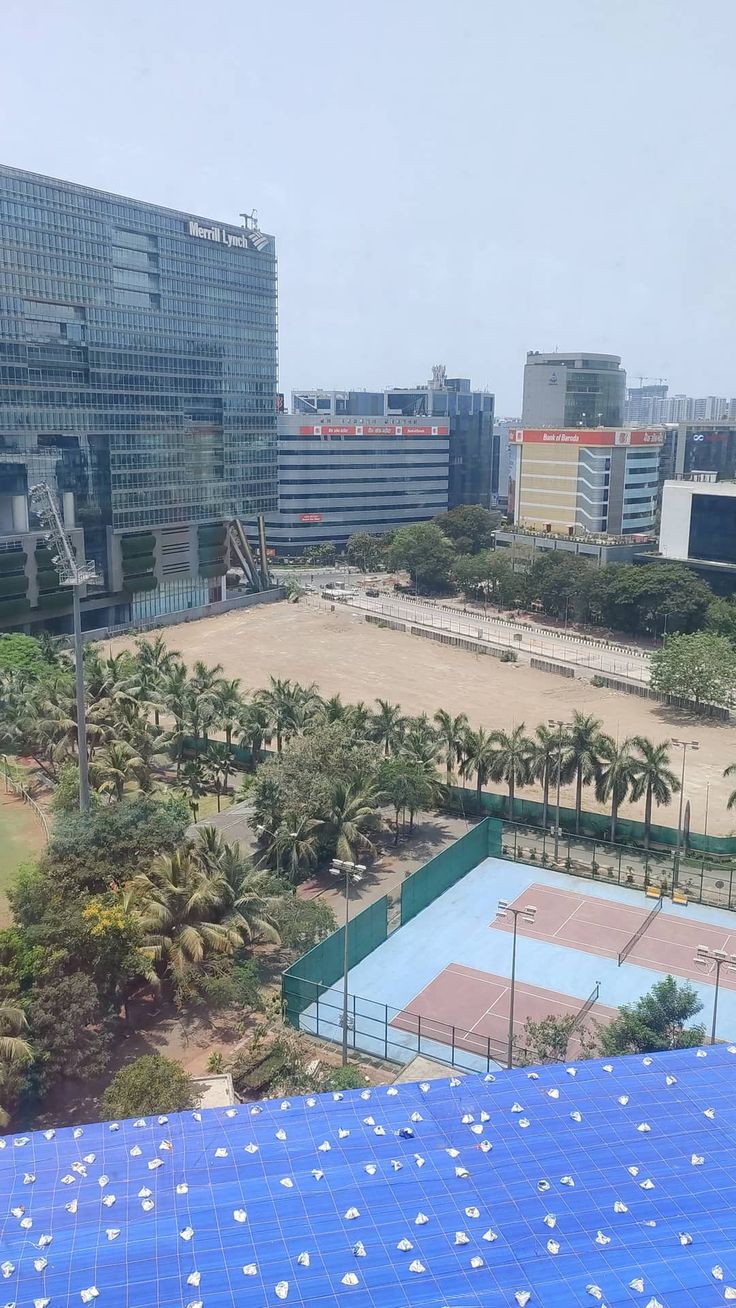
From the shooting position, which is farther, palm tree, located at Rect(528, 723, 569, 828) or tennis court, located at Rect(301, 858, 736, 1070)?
palm tree, located at Rect(528, 723, 569, 828)

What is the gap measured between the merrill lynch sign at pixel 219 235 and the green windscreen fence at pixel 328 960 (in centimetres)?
6994

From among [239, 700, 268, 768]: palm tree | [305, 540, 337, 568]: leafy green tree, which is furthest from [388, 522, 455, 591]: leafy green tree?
[239, 700, 268, 768]: palm tree

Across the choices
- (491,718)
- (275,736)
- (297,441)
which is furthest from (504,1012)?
(297,441)

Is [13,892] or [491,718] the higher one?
[13,892]

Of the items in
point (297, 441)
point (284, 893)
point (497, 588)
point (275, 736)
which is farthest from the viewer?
point (297, 441)

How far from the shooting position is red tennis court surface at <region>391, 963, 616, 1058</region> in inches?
1088

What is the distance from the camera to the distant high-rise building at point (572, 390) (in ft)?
446

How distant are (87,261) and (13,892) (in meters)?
60.7

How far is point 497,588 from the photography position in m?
99.8

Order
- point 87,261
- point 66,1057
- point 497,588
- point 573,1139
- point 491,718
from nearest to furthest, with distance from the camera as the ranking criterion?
point 573,1139 → point 66,1057 → point 491,718 → point 87,261 → point 497,588

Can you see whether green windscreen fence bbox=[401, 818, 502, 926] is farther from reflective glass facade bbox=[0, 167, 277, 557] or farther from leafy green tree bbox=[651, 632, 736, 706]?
reflective glass facade bbox=[0, 167, 277, 557]

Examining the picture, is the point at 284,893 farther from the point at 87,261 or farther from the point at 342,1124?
the point at 87,261

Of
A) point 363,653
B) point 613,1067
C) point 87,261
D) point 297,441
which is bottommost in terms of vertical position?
point 363,653

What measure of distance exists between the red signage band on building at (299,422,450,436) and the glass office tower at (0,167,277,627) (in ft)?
99.6
